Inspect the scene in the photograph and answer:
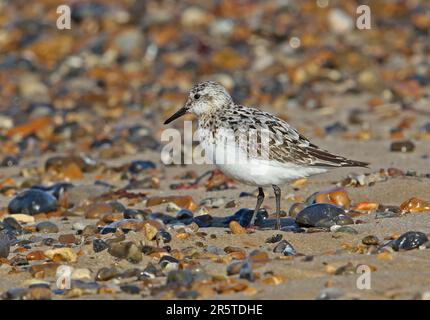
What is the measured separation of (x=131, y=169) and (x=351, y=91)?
4053mm

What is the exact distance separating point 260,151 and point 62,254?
1650 millimetres

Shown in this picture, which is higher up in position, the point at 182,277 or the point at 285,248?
the point at 285,248

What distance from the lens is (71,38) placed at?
1466 centimetres

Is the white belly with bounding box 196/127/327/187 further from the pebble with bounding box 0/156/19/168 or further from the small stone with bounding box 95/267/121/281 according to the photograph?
the pebble with bounding box 0/156/19/168

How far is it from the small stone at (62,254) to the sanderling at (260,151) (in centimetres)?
133

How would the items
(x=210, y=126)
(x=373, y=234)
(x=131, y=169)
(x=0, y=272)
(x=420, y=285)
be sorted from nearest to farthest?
(x=420, y=285) < (x=0, y=272) < (x=373, y=234) < (x=210, y=126) < (x=131, y=169)

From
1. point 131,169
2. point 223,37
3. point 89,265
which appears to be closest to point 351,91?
point 223,37

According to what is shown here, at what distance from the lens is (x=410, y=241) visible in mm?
5898

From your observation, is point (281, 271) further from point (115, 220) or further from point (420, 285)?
point (115, 220)

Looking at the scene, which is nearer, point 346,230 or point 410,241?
point 410,241

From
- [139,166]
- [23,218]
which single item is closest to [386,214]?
[23,218]

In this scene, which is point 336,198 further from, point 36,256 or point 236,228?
point 36,256

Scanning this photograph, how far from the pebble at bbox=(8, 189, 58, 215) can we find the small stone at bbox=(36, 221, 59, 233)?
2.09ft

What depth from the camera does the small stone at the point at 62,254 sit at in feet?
19.9
